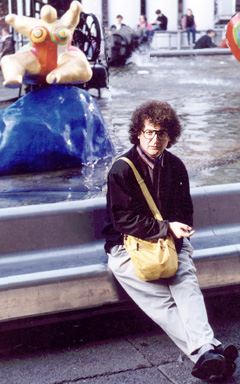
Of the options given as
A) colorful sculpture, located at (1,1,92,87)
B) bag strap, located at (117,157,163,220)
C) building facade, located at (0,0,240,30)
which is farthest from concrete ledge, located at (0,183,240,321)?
building facade, located at (0,0,240,30)

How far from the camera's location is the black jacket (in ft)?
10.4

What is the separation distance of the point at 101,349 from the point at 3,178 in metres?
2.59

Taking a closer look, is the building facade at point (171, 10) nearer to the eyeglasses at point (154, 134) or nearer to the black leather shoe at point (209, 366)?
the eyeglasses at point (154, 134)

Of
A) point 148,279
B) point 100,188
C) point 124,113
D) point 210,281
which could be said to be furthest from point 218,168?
point 124,113

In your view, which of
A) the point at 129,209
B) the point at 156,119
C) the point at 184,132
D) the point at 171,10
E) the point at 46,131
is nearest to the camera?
the point at 129,209

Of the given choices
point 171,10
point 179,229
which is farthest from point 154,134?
point 171,10

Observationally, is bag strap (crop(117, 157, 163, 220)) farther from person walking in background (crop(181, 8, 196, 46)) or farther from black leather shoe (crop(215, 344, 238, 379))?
person walking in background (crop(181, 8, 196, 46))

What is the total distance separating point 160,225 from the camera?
3.18 meters

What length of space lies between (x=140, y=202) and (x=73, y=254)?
22.8 inches

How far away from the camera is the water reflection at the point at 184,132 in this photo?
511 centimetres

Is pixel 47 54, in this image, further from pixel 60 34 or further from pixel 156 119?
pixel 156 119

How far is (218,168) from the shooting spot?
5.73 meters

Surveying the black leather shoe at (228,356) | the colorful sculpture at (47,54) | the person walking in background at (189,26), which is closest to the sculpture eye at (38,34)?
the colorful sculpture at (47,54)

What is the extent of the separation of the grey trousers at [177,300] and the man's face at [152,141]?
52cm
